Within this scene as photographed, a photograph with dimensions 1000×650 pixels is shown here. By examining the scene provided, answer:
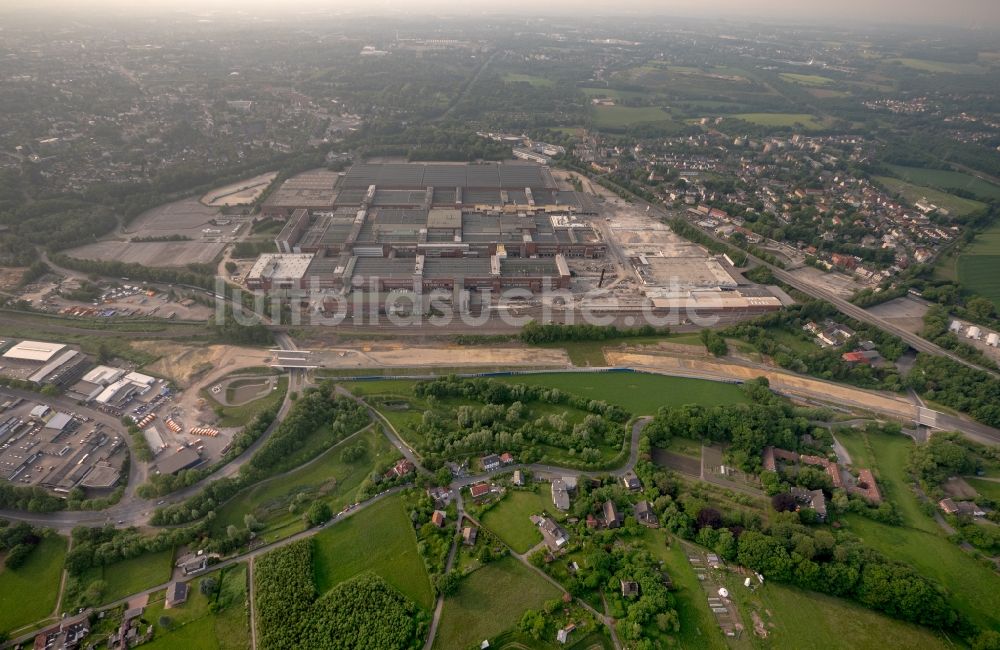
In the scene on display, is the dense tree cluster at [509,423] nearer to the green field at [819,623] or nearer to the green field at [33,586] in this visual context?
the green field at [819,623]

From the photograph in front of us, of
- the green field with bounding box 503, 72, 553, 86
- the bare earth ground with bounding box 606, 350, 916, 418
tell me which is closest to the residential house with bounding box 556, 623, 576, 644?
the bare earth ground with bounding box 606, 350, 916, 418

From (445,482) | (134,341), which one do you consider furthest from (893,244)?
(134,341)

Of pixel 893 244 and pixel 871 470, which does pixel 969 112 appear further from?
pixel 871 470

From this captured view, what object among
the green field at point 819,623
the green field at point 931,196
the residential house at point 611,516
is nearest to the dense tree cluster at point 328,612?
the residential house at point 611,516

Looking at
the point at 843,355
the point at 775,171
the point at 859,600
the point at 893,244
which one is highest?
the point at 775,171

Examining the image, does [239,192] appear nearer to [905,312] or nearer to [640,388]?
[640,388]

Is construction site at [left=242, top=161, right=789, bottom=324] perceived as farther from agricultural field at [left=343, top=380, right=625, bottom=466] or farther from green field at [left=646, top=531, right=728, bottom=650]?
green field at [left=646, top=531, right=728, bottom=650]

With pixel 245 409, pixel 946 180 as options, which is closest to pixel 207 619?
pixel 245 409
